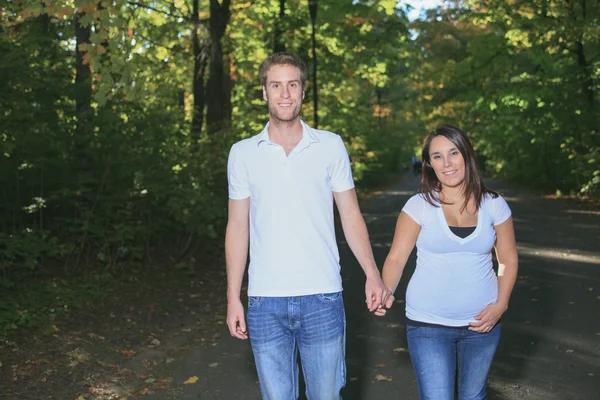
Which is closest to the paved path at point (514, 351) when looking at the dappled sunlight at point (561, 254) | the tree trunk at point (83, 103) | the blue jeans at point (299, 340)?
the dappled sunlight at point (561, 254)

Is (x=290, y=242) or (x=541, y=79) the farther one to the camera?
(x=541, y=79)

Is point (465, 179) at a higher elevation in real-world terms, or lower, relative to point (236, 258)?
higher

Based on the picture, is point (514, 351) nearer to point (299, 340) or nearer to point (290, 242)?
point (299, 340)

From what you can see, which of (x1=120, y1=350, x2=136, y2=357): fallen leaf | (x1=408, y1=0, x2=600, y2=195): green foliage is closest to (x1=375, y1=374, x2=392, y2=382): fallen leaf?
(x1=120, y1=350, x2=136, y2=357): fallen leaf

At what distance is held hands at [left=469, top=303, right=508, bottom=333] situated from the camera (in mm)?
3902

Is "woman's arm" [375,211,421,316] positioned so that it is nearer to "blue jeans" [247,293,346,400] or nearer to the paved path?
"blue jeans" [247,293,346,400]

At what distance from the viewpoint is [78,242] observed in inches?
488

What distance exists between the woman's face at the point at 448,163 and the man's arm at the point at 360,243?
0.45 meters

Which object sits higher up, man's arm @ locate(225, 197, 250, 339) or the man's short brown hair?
the man's short brown hair

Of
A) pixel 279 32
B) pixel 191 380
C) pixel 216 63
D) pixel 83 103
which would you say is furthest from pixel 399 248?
pixel 279 32

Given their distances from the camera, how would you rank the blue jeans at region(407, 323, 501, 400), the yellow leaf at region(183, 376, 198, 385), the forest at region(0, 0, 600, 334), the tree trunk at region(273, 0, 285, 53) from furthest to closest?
the tree trunk at region(273, 0, 285, 53) < the forest at region(0, 0, 600, 334) < the yellow leaf at region(183, 376, 198, 385) < the blue jeans at region(407, 323, 501, 400)

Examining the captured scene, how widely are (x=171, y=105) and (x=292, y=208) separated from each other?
34.6 feet

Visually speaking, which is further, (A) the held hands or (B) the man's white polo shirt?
(A) the held hands

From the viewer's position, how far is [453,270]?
12.8 ft
